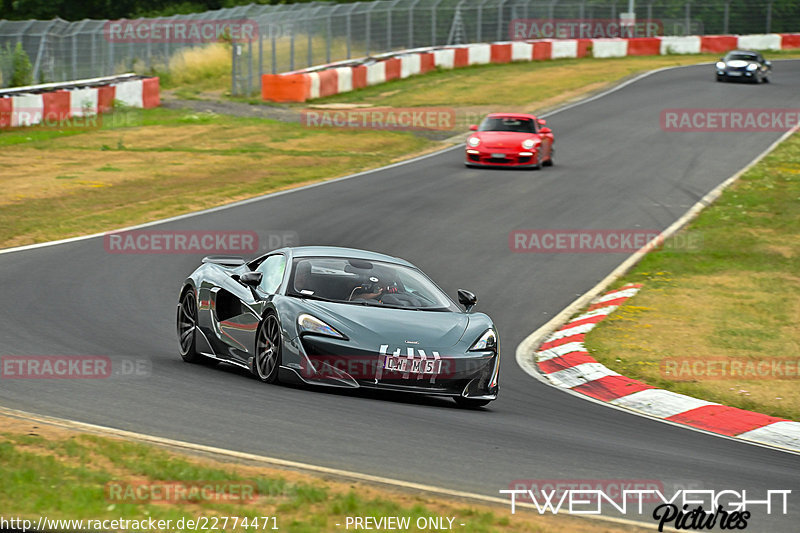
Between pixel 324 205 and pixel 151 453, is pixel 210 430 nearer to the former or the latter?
pixel 151 453

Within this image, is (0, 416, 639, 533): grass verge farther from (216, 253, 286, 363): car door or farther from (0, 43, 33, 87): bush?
(0, 43, 33, 87): bush

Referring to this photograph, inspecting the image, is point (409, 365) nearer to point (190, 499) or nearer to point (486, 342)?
point (486, 342)

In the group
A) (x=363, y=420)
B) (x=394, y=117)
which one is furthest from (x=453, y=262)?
(x=394, y=117)

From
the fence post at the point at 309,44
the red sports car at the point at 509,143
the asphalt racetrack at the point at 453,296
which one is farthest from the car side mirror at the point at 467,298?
the fence post at the point at 309,44

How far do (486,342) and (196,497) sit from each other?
14.0 ft

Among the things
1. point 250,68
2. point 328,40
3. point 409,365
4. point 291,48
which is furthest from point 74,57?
point 409,365

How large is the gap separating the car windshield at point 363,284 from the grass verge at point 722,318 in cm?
277

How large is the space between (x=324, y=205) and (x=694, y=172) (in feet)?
32.1

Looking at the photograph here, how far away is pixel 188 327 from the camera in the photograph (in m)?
11.4

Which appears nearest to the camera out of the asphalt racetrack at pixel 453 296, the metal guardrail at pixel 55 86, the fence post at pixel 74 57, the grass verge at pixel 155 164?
the asphalt racetrack at pixel 453 296

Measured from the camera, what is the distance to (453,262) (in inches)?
685

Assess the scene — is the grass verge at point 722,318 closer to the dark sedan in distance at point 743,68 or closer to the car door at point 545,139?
the car door at point 545,139

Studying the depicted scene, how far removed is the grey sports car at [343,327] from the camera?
9.42 m

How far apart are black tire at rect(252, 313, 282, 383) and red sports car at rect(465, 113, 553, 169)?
17.4 meters
